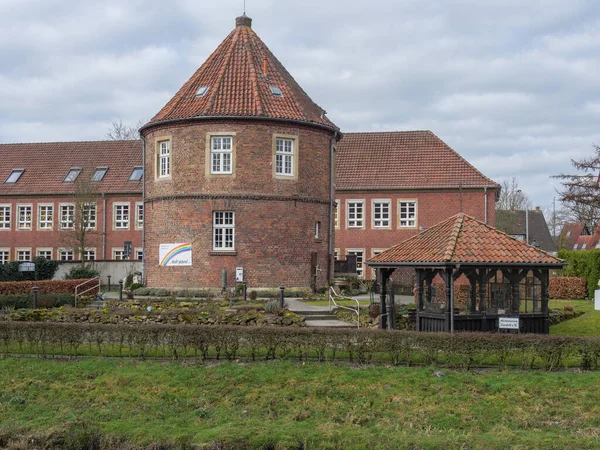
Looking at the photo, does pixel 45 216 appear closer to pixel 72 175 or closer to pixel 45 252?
pixel 45 252

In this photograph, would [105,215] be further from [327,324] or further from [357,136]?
[327,324]

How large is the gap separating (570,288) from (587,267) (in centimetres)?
170

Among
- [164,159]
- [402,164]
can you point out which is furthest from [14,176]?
[402,164]

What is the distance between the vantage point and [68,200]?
4762cm

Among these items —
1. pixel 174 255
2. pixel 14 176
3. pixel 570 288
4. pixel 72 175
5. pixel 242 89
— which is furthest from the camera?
pixel 14 176

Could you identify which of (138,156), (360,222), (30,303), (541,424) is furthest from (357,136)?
(541,424)

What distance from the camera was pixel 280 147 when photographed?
30.1 metres

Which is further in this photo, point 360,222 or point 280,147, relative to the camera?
point 360,222

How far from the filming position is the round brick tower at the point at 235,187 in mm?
29297

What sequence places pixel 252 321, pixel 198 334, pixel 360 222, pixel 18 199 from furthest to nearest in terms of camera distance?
pixel 18 199
pixel 360 222
pixel 252 321
pixel 198 334

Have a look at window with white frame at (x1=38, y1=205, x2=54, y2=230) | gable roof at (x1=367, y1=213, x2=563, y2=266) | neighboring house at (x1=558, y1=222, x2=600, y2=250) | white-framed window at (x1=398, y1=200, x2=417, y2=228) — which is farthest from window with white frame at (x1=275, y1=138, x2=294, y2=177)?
neighboring house at (x1=558, y1=222, x2=600, y2=250)

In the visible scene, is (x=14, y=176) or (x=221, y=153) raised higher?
(x=14, y=176)

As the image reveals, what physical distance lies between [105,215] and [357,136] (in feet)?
54.4

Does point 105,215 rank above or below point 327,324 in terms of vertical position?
above
